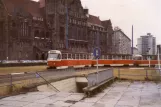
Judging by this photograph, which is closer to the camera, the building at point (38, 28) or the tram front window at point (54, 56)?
the tram front window at point (54, 56)

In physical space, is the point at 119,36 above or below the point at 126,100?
above

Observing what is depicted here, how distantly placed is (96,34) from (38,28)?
3714 cm

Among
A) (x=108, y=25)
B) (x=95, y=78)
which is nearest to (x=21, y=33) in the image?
(x=108, y=25)

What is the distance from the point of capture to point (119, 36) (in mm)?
136250

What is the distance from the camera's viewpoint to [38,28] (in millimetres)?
78438

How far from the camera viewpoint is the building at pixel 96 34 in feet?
348

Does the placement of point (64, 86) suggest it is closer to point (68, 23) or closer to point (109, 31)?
point (68, 23)

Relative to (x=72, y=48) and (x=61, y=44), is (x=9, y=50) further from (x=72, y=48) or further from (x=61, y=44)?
(x=72, y=48)

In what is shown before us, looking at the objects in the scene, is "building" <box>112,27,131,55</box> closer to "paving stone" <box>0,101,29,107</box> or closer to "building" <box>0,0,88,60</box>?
"building" <box>0,0,88,60</box>

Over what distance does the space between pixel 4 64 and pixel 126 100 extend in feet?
121

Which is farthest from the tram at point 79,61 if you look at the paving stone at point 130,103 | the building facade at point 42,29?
the paving stone at point 130,103


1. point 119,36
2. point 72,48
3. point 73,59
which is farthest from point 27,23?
point 119,36

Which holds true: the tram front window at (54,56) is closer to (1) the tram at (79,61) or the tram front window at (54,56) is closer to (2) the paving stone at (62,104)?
(1) the tram at (79,61)

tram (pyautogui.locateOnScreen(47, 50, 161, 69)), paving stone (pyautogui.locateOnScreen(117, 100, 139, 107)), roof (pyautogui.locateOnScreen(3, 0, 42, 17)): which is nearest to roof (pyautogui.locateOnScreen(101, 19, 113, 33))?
roof (pyautogui.locateOnScreen(3, 0, 42, 17))
